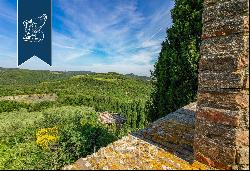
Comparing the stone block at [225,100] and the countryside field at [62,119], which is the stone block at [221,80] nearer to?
the stone block at [225,100]

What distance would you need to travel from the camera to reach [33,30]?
12.0m

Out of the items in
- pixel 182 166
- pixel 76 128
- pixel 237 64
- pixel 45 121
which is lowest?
pixel 45 121

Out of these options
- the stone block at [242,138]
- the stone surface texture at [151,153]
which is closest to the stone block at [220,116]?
the stone block at [242,138]

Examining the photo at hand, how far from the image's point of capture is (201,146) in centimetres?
441

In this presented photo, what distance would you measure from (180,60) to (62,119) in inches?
791

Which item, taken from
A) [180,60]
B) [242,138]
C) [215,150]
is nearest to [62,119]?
[180,60]

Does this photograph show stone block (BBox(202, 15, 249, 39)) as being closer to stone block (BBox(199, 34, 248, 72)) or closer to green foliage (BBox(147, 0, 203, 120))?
stone block (BBox(199, 34, 248, 72))

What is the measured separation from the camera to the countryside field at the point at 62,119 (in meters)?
12.4

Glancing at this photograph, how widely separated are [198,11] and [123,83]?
6697cm

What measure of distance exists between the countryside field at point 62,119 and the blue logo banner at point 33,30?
3.70m

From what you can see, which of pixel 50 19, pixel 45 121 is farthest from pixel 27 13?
pixel 45 121

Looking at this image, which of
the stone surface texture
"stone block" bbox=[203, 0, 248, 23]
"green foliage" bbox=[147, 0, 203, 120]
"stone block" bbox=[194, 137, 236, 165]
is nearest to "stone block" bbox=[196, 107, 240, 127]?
"stone block" bbox=[194, 137, 236, 165]

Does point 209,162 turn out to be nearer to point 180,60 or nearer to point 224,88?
point 224,88

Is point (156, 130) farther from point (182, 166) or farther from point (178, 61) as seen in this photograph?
point (178, 61)
